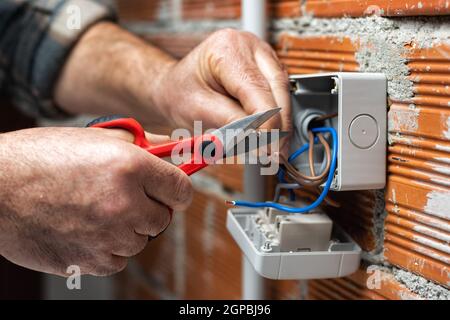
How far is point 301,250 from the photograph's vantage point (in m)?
0.59

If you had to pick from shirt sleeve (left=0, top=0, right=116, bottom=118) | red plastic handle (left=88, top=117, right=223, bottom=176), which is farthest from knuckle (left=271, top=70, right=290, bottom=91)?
shirt sleeve (left=0, top=0, right=116, bottom=118)

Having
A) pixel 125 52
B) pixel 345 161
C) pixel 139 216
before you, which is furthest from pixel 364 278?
pixel 125 52

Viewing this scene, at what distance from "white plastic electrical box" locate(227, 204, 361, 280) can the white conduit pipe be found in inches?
6.2

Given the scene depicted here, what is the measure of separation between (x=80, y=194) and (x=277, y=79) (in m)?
0.27

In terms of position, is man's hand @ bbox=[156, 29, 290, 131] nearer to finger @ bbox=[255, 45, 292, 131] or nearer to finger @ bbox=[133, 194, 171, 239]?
finger @ bbox=[255, 45, 292, 131]

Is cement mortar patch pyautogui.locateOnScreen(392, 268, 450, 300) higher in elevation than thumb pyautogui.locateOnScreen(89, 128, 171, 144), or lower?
lower

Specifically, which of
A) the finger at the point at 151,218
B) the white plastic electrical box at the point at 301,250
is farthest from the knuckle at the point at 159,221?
the white plastic electrical box at the point at 301,250

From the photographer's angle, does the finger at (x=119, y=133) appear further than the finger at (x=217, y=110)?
No

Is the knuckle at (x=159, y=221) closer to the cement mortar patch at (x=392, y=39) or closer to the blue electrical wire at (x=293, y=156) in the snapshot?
the blue electrical wire at (x=293, y=156)

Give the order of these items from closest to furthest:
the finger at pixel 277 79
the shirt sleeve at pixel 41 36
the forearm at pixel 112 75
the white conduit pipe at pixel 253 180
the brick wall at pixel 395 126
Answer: the brick wall at pixel 395 126, the finger at pixel 277 79, the white conduit pipe at pixel 253 180, the forearm at pixel 112 75, the shirt sleeve at pixel 41 36

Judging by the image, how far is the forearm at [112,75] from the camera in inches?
35.1

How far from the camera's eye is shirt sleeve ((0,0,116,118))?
1.01 m

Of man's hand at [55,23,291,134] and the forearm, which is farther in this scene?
the forearm
